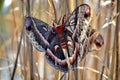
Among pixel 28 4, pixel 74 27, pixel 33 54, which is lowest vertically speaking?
pixel 33 54

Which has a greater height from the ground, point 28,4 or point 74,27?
point 28,4

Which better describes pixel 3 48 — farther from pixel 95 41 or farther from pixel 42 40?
pixel 95 41

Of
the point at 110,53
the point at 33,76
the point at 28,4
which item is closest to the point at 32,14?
the point at 28,4

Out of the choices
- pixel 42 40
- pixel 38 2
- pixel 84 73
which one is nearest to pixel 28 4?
pixel 38 2

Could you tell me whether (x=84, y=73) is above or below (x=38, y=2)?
below

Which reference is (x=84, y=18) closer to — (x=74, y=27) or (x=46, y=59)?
(x=74, y=27)

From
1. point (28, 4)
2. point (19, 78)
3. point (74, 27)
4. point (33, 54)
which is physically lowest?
point (19, 78)
